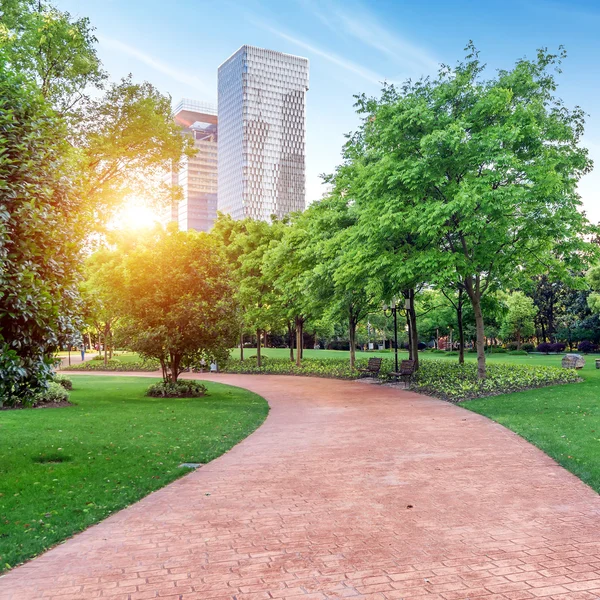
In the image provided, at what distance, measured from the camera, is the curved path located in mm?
4445

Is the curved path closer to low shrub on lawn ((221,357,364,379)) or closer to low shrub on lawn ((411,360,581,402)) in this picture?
low shrub on lawn ((411,360,581,402))

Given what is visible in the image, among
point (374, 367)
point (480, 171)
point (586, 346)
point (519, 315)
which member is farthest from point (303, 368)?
point (586, 346)

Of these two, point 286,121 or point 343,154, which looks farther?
point 286,121

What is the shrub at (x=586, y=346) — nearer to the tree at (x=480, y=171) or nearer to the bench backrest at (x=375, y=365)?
the bench backrest at (x=375, y=365)

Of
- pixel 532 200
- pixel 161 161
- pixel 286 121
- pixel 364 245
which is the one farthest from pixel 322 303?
pixel 286 121

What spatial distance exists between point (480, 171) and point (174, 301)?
11183 millimetres

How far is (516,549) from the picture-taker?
16.9 ft

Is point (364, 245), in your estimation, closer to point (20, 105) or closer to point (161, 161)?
point (161, 161)

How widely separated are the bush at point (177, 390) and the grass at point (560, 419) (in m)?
9.79

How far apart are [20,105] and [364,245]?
1267 cm

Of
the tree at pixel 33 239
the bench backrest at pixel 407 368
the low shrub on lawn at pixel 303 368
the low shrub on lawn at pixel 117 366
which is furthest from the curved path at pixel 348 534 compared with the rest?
the low shrub on lawn at pixel 117 366

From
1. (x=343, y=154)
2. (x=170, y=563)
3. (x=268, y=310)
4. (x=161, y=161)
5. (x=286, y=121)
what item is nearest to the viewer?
(x=170, y=563)

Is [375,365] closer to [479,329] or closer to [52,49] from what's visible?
[479,329]

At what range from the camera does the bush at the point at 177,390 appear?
2002 cm
